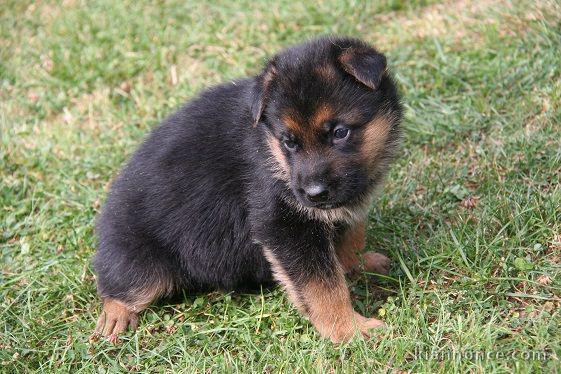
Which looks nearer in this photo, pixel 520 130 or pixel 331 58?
pixel 331 58

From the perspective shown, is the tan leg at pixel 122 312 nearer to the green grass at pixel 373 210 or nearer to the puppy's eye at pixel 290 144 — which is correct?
the green grass at pixel 373 210

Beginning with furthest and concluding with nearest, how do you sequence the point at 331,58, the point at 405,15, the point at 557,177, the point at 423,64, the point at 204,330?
the point at 405,15, the point at 423,64, the point at 557,177, the point at 204,330, the point at 331,58

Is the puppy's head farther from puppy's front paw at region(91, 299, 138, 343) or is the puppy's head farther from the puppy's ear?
puppy's front paw at region(91, 299, 138, 343)

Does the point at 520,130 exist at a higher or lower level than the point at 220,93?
lower

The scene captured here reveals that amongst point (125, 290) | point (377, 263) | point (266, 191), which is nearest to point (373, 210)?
point (377, 263)

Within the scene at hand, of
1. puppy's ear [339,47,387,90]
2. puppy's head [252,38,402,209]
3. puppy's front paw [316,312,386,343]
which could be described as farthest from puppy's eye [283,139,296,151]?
puppy's front paw [316,312,386,343]

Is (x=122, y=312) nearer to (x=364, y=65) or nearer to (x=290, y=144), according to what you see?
(x=290, y=144)

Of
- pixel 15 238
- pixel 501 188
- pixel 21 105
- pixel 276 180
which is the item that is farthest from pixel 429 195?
pixel 21 105

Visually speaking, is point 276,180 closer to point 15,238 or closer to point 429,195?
point 429,195
